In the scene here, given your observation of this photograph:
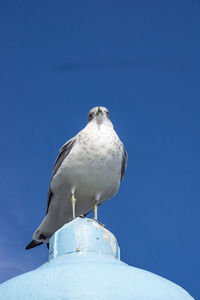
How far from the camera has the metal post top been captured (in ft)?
13.7

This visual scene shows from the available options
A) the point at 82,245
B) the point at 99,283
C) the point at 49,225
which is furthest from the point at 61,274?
the point at 49,225

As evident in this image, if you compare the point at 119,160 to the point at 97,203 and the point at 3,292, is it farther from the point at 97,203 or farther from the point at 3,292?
the point at 3,292

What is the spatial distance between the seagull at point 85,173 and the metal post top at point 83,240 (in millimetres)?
919

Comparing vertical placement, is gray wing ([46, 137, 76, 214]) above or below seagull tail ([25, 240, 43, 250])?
above

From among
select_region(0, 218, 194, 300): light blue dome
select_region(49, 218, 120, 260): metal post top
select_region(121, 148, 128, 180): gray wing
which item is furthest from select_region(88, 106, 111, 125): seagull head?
select_region(0, 218, 194, 300): light blue dome

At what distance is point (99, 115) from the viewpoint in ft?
19.1

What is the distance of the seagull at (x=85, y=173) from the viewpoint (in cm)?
540

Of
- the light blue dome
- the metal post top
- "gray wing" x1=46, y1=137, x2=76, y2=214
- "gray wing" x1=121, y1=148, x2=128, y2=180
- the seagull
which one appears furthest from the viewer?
"gray wing" x1=121, y1=148, x2=128, y2=180

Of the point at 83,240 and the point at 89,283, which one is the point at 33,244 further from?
the point at 89,283

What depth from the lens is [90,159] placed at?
5.39 metres

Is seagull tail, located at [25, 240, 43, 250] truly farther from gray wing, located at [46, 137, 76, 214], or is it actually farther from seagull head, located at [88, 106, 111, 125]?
seagull head, located at [88, 106, 111, 125]

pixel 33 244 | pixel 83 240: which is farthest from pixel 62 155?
pixel 83 240

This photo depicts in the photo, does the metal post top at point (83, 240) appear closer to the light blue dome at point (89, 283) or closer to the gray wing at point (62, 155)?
the light blue dome at point (89, 283)

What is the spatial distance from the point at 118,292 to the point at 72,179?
2300mm
